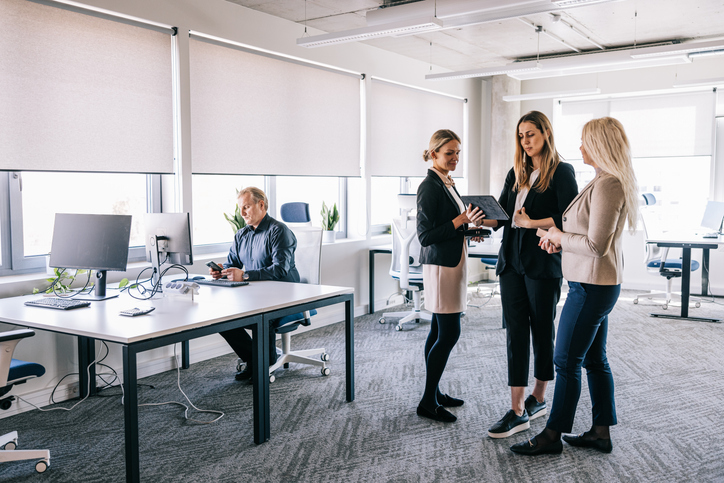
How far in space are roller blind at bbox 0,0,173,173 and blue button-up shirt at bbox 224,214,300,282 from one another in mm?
903

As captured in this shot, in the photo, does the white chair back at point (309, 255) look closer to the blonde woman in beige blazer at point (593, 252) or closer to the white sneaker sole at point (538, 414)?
the white sneaker sole at point (538, 414)

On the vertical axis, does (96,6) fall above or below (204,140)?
above

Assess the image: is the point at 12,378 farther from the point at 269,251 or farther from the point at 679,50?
the point at 679,50

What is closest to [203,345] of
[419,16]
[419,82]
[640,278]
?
[419,16]

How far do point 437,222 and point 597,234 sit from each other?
795 millimetres

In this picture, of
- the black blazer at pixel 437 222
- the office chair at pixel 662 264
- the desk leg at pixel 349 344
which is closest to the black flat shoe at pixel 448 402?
the desk leg at pixel 349 344

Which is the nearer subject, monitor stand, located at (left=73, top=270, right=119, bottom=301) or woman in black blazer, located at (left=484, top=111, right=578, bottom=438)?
woman in black blazer, located at (left=484, top=111, right=578, bottom=438)

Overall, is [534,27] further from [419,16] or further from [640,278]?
[640,278]

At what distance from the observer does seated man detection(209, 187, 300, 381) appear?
144 inches

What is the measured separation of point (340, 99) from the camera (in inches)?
224

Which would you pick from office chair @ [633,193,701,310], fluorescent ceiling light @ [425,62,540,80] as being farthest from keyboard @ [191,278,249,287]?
office chair @ [633,193,701,310]

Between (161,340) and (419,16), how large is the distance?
10.8 ft

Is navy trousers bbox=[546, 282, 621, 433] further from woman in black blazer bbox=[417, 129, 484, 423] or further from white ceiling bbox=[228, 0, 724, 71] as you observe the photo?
white ceiling bbox=[228, 0, 724, 71]

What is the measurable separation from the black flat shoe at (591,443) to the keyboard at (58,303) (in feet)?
7.97
